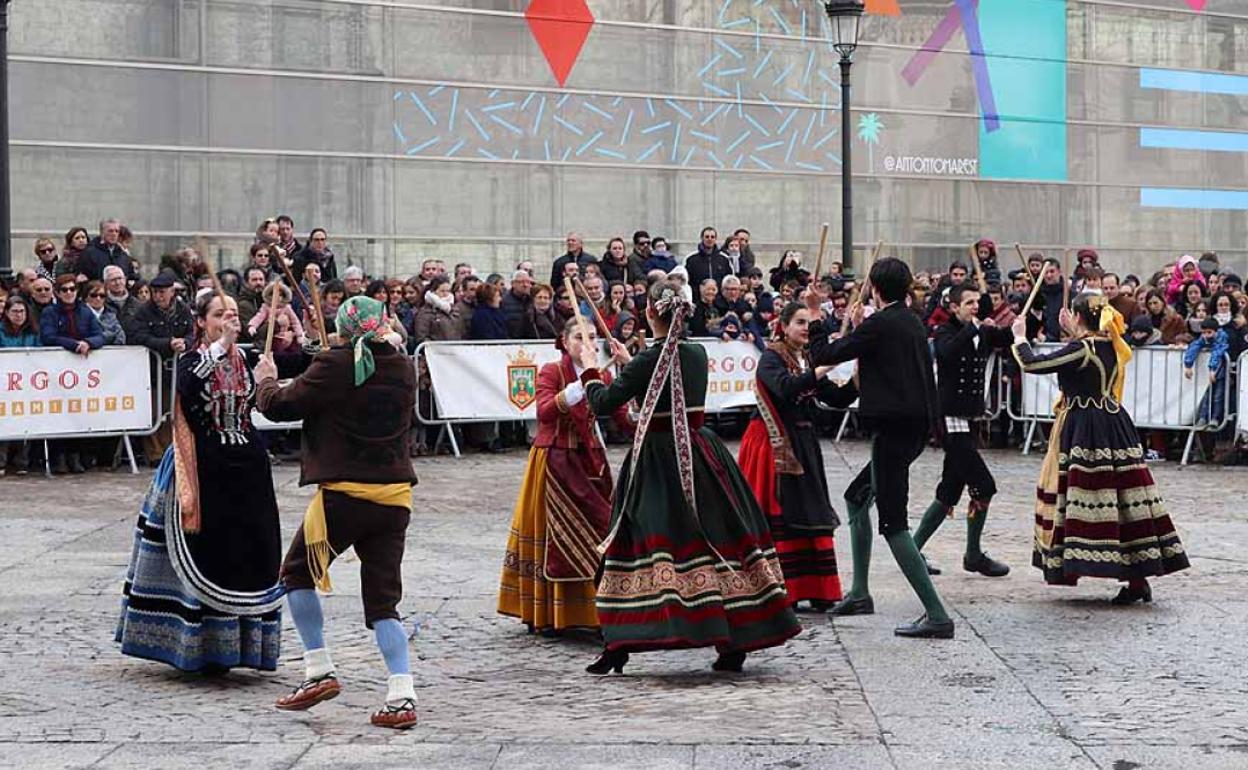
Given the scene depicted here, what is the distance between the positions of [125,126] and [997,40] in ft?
41.6

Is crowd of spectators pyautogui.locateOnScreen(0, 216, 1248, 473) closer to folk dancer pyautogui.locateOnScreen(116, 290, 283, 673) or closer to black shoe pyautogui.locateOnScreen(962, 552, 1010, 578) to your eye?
black shoe pyautogui.locateOnScreen(962, 552, 1010, 578)

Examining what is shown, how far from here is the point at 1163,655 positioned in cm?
928

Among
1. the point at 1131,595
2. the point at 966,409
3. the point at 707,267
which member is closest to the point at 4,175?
the point at 707,267

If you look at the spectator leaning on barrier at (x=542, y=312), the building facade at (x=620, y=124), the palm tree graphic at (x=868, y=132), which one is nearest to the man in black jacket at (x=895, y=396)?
the spectator leaning on barrier at (x=542, y=312)

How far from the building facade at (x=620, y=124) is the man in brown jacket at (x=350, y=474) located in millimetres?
15098

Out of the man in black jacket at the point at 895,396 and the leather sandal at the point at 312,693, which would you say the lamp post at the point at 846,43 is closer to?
the man in black jacket at the point at 895,396

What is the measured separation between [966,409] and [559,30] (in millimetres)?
15173

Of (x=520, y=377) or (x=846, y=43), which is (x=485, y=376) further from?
(x=846, y=43)

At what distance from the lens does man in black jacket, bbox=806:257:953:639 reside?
9.66 m

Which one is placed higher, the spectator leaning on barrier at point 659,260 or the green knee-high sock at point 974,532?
the spectator leaning on barrier at point 659,260

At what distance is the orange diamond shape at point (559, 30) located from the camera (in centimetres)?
2566

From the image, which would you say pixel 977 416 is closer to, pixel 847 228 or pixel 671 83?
pixel 847 228

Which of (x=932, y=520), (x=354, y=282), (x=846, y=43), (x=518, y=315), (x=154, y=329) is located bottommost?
(x=932, y=520)

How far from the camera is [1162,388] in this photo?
1912 centimetres
